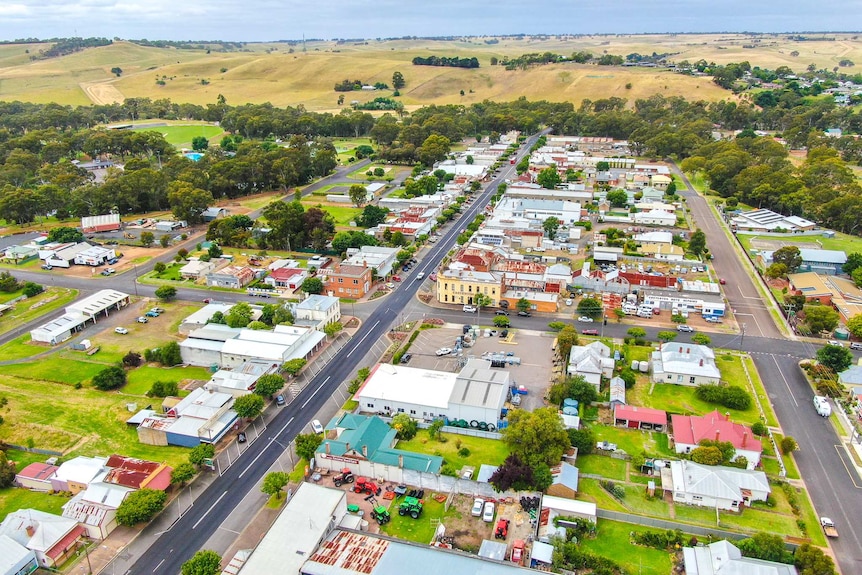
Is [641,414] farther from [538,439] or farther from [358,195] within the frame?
[358,195]

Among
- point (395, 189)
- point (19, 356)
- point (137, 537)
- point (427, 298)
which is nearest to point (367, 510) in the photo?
point (137, 537)

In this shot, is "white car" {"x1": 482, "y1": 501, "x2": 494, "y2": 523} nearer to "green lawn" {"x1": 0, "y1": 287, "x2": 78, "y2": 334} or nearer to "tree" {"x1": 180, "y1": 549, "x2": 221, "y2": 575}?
"tree" {"x1": 180, "y1": 549, "x2": 221, "y2": 575}

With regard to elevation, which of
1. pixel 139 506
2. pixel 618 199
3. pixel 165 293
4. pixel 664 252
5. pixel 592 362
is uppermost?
pixel 618 199

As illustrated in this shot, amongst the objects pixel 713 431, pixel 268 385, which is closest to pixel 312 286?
pixel 268 385

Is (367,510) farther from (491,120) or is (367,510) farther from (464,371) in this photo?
(491,120)

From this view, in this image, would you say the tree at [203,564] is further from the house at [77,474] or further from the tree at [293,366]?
the tree at [293,366]

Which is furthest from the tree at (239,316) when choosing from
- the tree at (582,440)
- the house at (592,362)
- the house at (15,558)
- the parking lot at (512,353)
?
the tree at (582,440)
